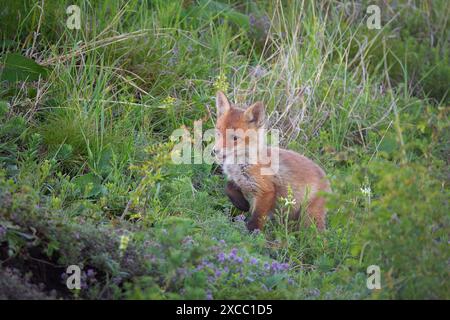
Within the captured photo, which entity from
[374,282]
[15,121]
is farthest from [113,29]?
[374,282]

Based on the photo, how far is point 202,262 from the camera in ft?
15.3

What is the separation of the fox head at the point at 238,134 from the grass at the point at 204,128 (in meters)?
0.40

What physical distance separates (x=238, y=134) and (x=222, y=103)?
352 mm

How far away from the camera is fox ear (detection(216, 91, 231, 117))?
6.28 metres

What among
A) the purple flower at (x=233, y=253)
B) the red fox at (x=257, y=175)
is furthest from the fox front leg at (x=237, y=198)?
the purple flower at (x=233, y=253)

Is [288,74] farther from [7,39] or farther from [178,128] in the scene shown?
[7,39]

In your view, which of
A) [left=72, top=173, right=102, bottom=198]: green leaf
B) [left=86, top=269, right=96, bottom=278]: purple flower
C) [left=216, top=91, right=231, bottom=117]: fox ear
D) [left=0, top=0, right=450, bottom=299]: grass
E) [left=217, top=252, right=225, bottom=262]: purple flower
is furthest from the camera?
[left=216, top=91, right=231, bottom=117]: fox ear

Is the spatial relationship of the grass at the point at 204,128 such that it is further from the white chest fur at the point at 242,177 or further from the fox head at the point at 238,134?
the fox head at the point at 238,134

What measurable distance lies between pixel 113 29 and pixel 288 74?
5.89ft

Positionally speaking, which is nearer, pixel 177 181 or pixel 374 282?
pixel 374 282

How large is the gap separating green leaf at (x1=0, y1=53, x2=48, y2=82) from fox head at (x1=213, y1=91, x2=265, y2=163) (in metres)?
1.69

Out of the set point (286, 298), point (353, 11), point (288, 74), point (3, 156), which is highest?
point (353, 11)

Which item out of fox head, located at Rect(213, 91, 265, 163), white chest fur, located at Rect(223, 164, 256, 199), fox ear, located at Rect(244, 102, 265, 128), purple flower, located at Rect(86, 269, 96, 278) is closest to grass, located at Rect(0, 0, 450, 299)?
purple flower, located at Rect(86, 269, 96, 278)

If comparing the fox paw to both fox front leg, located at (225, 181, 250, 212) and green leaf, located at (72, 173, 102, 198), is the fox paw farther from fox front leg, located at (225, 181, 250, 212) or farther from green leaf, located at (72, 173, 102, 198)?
green leaf, located at (72, 173, 102, 198)
